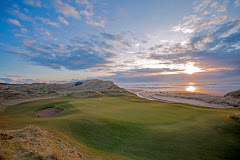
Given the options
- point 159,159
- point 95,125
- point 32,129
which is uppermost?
point 32,129

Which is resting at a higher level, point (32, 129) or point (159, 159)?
point (32, 129)

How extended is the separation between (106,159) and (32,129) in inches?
140

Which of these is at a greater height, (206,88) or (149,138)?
(206,88)

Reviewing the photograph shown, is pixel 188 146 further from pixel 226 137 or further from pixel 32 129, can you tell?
pixel 32 129

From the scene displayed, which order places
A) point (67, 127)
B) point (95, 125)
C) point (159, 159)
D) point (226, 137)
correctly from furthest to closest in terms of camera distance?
point (95, 125), point (67, 127), point (226, 137), point (159, 159)

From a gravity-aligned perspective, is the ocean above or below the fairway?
above

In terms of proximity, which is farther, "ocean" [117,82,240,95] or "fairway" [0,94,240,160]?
"ocean" [117,82,240,95]

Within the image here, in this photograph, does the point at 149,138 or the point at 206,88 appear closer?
the point at 149,138

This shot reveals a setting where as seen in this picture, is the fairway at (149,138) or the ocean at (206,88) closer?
the fairway at (149,138)

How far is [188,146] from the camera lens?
584 centimetres

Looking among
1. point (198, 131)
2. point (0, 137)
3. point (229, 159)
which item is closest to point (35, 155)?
point (0, 137)

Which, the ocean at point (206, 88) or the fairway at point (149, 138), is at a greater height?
the ocean at point (206, 88)

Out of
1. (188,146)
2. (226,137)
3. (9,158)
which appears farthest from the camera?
(226,137)

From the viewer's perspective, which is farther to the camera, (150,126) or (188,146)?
(150,126)
